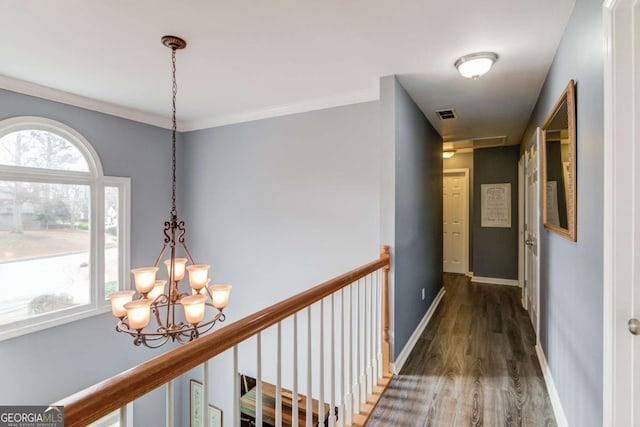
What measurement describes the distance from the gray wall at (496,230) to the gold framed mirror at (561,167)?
126 inches

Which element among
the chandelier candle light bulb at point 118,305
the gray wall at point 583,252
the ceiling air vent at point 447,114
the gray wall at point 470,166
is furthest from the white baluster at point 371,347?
the gray wall at point 470,166

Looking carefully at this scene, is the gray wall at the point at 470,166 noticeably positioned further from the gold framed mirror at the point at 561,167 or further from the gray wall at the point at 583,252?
the gray wall at the point at 583,252

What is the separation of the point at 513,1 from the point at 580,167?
941 mm

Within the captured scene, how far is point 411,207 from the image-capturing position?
3.05m

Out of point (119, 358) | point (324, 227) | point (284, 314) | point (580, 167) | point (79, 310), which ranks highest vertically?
point (580, 167)

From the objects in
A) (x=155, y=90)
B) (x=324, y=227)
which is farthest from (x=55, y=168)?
(x=324, y=227)

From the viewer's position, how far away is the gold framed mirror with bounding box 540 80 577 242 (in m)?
1.65

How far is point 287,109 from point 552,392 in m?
3.27

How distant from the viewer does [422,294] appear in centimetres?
348

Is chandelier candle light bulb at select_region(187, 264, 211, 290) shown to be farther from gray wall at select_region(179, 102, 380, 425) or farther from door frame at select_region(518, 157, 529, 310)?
door frame at select_region(518, 157, 529, 310)

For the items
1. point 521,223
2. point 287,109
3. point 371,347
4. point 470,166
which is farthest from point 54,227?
point 470,166

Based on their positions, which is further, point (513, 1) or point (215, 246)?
point (215, 246)

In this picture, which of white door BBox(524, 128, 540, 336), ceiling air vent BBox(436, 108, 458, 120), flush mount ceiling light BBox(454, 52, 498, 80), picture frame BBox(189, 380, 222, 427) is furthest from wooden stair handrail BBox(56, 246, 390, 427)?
picture frame BBox(189, 380, 222, 427)

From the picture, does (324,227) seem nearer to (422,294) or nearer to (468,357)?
(422,294)
